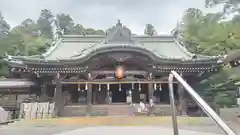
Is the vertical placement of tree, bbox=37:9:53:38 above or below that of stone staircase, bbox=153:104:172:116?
above

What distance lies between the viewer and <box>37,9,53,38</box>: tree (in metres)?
73.1

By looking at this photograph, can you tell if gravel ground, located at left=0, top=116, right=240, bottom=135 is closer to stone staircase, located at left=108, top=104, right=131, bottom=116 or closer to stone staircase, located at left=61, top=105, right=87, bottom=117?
stone staircase, located at left=61, top=105, right=87, bottom=117

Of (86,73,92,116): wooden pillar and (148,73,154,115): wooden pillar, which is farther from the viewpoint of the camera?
(148,73,154,115): wooden pillar

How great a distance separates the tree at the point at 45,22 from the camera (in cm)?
7306

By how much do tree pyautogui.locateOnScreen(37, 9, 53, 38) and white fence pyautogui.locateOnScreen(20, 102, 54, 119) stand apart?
188 feet

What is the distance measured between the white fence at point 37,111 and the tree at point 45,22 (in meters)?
57.3

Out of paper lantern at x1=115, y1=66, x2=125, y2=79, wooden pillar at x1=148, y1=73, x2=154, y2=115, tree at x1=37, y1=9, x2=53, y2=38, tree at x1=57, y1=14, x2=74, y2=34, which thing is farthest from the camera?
tree at x1=57, y1=14, x2=74, y2=34

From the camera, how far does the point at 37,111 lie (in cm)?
1497

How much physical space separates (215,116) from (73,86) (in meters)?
14.9

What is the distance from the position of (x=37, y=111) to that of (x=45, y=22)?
65.8 metres

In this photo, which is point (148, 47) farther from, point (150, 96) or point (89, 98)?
point (89, 98)

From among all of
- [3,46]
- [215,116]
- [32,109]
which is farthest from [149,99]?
[215,116]

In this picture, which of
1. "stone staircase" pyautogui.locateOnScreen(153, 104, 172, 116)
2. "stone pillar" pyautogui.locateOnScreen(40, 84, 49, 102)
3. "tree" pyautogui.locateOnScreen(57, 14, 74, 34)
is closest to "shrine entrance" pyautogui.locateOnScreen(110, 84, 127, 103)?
"stone staircase" pyautogui.locateOnScreen(153, 104, 172, 116)

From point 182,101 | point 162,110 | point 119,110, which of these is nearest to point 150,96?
point 162,110
